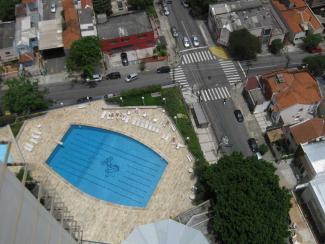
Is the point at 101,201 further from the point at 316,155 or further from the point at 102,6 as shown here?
the point at 102,6

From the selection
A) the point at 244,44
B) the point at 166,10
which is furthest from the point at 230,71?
the point at 166,10

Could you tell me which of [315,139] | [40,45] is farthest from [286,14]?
[40,45]

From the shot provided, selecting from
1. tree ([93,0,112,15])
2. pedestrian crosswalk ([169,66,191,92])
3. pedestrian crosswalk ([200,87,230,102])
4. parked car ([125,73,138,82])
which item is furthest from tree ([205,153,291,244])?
tree ([93,0,112,15])

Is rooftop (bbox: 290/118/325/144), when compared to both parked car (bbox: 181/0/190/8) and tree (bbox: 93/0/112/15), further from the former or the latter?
tree (bbox: 93/0/112/15)

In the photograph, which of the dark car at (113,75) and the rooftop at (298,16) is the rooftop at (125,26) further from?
the rooftop at (298,16)

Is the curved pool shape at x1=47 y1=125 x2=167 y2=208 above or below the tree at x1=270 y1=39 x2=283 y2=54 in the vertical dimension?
below

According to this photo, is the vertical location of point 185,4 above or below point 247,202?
above

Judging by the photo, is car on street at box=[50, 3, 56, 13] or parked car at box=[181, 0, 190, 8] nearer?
car on street at box=[50, 3, 56, 13]

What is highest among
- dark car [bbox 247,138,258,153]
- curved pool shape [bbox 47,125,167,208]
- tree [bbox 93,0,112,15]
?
tree [bbox 93,0,112,15]
